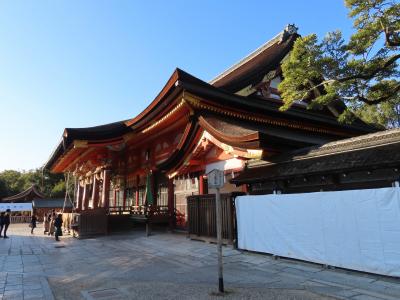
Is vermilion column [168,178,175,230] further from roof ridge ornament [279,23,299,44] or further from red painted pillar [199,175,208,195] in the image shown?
roof ridge ornament [279,23,299,44]

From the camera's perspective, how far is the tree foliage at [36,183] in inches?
2198

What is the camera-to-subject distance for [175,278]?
645 centimetres

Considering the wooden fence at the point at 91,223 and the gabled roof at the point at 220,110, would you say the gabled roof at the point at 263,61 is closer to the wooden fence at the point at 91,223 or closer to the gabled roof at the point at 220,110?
the gabled roof at the point at 220,110

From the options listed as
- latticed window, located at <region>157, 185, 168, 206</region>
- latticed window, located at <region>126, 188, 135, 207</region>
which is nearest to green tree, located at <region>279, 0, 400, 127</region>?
latticed window, located at <region>157, 185, 168, 206</region>

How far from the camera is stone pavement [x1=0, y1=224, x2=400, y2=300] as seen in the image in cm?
529

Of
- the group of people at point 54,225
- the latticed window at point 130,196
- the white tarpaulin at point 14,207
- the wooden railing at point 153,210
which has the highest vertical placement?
the latticed window at point 130,196

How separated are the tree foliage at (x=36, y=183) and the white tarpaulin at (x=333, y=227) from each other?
54.1m

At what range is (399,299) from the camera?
4.67 meters

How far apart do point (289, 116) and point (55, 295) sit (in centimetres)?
1096

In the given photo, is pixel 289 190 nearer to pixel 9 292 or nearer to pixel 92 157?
pixel 9 292

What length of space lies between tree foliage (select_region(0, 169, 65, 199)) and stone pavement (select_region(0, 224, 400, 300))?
1994 inches

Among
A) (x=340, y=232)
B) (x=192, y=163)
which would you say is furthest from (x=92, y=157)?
(x=340, y=232)

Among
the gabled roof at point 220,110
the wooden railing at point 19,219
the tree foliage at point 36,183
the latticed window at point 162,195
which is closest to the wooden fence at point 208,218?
the gabled roof at point 220,110

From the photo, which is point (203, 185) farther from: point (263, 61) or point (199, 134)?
point (263, 61)
